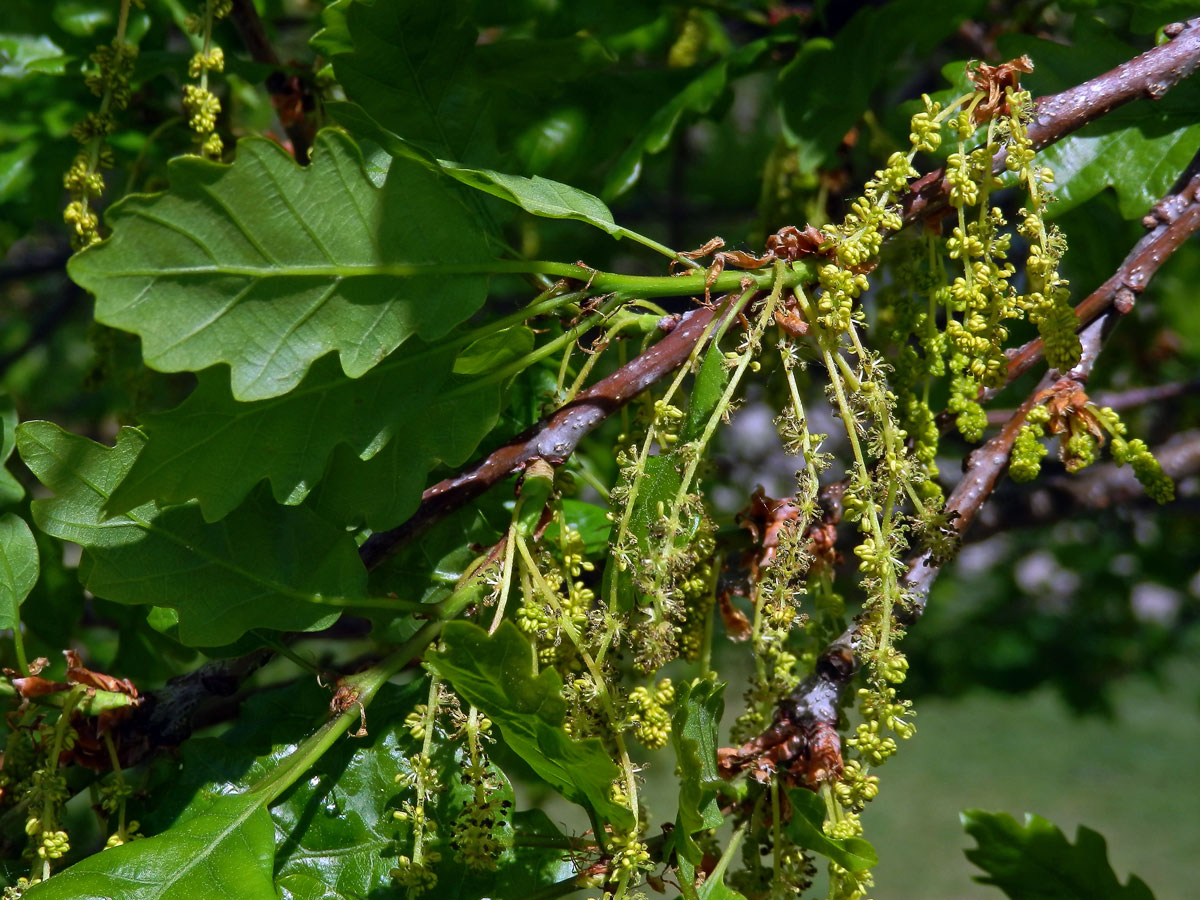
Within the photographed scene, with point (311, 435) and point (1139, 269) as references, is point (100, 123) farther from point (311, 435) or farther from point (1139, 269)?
point (1139, 269)

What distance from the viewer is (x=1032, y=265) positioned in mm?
1021

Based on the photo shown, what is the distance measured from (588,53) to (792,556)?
3.04 ft

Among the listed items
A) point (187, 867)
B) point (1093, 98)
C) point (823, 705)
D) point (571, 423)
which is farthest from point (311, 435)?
point (1093, 98)

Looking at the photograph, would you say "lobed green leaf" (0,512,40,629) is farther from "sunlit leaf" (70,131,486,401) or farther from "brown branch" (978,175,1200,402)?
"brown branch" (978,175,1200,402)

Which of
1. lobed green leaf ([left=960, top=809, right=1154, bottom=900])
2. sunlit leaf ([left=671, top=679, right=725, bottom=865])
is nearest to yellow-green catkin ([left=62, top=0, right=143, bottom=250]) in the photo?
sunlit leaf ([left=671, top=679, right=725, bottom=865])

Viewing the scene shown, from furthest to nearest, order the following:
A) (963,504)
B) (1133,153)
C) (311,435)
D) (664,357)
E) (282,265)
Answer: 1. (1133,153)
2. (963,504)
3. (664,357)
4. (311,435)
5. (282,265)

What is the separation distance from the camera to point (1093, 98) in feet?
3.72

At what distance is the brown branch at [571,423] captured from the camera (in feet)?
3.57

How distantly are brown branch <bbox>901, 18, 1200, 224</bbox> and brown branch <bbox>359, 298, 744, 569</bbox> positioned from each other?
0.78 ft

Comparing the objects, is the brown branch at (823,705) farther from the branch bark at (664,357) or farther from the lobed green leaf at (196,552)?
the lobed green leaf at (196,552)

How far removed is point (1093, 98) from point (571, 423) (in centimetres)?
68

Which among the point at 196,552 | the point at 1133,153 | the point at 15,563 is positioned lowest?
the point at 15,563

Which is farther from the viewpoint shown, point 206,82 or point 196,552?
point 206,82

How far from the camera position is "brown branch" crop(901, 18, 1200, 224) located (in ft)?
3.49
